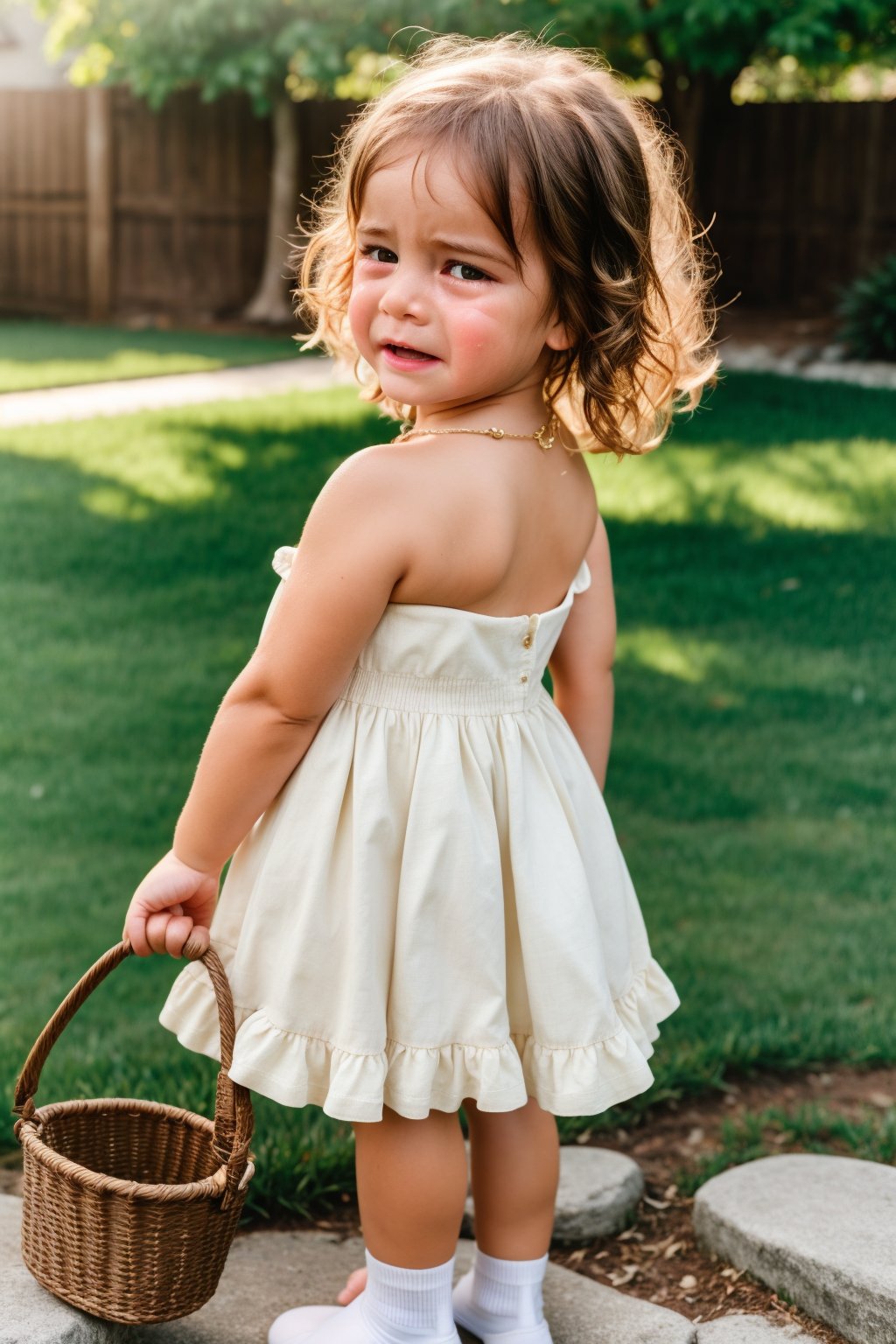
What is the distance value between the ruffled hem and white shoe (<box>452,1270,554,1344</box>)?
0.32 meters

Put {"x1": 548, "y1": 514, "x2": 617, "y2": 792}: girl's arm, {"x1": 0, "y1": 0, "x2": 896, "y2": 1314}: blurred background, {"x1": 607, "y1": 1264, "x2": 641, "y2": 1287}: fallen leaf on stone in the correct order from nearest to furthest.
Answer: {"x1": 548, "y1": 514, "x2": 617, "y2": 792}: girl's arm
{"x1": 607, "y1": 1264, "x2": 641, "y2": 1287}: fallen leaf on stone
{"x1": 0, "y1": 0, "x2": 896, "y2": 1314}: blurred background

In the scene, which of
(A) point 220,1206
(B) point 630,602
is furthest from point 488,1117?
(B) point 630,602

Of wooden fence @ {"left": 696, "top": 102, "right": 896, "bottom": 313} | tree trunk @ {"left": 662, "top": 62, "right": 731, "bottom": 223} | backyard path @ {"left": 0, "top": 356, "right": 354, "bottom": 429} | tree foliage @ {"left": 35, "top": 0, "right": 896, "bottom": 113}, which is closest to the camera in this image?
backyard path @ {"left": 0, "top": 356, "right": 354, "bottom": 429}

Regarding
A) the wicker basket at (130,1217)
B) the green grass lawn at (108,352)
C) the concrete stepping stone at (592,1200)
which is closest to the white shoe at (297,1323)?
the wicker basket at (130,1217)

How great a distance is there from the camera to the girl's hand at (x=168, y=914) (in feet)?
5.65

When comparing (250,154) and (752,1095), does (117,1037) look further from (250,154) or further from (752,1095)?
(250,154)

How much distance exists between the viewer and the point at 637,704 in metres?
4.43

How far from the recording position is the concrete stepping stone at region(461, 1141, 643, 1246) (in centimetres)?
228

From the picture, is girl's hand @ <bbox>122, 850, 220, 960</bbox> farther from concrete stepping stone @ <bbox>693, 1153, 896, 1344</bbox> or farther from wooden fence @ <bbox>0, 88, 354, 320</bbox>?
wooden fence @ <bbox>0, 88, 354, 320</bbox>

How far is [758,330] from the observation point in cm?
1106

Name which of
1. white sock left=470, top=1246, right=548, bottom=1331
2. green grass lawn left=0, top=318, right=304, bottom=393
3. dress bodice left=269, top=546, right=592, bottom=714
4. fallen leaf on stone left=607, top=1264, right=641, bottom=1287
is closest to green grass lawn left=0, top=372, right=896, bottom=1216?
fallen leaf on stone left=607, top=1264, right=641, bottom=1287

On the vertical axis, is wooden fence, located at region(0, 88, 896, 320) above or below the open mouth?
below

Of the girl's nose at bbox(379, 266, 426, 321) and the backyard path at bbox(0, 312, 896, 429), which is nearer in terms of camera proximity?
the girl's nose at bbox(379, 266, 426, 321)

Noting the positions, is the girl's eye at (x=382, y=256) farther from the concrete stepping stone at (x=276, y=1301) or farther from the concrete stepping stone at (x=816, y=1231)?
the concrete stepping stone at (x=816, y=1231)
